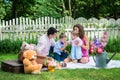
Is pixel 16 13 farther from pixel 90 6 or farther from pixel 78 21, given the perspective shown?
pixel 90 6

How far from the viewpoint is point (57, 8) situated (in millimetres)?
22484

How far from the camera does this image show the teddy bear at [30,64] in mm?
8375

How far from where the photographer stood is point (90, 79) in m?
7.81

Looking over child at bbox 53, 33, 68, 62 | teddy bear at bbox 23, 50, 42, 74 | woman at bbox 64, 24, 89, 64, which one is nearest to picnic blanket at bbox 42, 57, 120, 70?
woman at bbox 64, 24, 89, 64

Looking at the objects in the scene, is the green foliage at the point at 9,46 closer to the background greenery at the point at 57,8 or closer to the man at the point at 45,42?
the man at the point at 45,42

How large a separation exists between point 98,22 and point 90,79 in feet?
24.5

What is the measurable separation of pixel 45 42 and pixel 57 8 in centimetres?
1313

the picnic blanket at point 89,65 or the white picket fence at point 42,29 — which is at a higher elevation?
the white picket fence at point 42,29

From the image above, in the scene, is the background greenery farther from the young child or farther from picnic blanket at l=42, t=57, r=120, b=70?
picnic blanket at l=42, t=57, r=120, b=70

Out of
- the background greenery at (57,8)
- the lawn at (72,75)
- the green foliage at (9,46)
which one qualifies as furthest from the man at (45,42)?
the background greenery at (57,8)

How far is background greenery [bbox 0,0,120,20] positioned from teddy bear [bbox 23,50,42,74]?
10.1m

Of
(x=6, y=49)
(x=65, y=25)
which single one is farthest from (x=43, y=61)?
(x=65, y=25)

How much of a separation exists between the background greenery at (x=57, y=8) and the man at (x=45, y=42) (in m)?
8.99

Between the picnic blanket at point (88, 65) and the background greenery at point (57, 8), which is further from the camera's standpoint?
the background greenery at point (57, 8)
